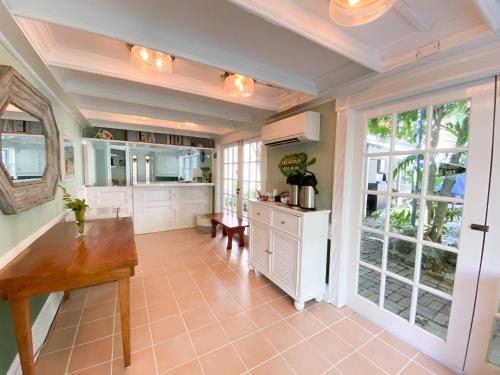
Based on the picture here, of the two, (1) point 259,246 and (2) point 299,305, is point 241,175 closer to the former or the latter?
(1) point 259,246

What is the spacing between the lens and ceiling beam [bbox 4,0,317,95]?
1.06 metres

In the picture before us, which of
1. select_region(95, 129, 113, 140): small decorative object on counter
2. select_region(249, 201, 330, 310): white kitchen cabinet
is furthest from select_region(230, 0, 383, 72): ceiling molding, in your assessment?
select_region(95, 129, 113, 140): small decorative object on counter

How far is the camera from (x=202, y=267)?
2.82 metres

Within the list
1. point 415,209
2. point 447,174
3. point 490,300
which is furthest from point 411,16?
point 490,300

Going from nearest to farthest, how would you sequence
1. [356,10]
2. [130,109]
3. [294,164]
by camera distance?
[356,10] → [294,164] → [130,109]

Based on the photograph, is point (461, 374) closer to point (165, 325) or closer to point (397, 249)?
point (397, 249)

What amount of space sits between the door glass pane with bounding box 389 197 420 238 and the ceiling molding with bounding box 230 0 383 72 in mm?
1030

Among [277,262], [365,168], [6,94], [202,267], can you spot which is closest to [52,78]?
[6,94]

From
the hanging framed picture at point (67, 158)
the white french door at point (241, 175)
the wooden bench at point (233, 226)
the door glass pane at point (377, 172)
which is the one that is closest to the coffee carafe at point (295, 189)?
the door glass pane at point (377, 172)

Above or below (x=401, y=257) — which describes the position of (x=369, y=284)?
below

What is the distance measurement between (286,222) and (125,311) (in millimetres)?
1467

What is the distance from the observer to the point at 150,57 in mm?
1440

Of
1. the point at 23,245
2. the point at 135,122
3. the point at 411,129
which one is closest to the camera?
the point at 23,245

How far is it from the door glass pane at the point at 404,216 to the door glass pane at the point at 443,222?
75 mm
